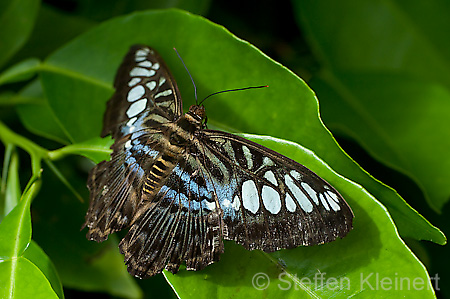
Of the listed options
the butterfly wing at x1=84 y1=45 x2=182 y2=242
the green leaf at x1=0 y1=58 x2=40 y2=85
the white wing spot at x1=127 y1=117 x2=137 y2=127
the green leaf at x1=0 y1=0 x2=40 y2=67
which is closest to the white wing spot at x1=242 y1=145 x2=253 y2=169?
the butterfly wing at x1=84 y1=45 x2=182 y2=242

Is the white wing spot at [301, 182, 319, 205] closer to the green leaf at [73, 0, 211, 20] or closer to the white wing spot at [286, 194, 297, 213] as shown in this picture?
the white wing spot at [286, 194, 297, 213]

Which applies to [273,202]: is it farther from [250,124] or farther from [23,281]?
[23,281]

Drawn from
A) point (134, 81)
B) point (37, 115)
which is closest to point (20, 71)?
point (37, 115)

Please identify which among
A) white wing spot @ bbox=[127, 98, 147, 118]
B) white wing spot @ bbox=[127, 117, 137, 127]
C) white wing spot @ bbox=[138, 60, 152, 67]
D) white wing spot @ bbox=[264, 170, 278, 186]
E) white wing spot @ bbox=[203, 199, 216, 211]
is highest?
white wing spot @ bbox=[264, 170, 278, 186]

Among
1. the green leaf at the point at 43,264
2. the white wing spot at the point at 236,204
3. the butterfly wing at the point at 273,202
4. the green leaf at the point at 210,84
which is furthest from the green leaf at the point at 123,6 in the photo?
the green leaf at the point at 43,264

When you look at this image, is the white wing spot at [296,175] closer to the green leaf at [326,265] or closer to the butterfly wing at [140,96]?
the green leaf at [326,265]

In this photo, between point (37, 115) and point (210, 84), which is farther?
point (37, 115)
